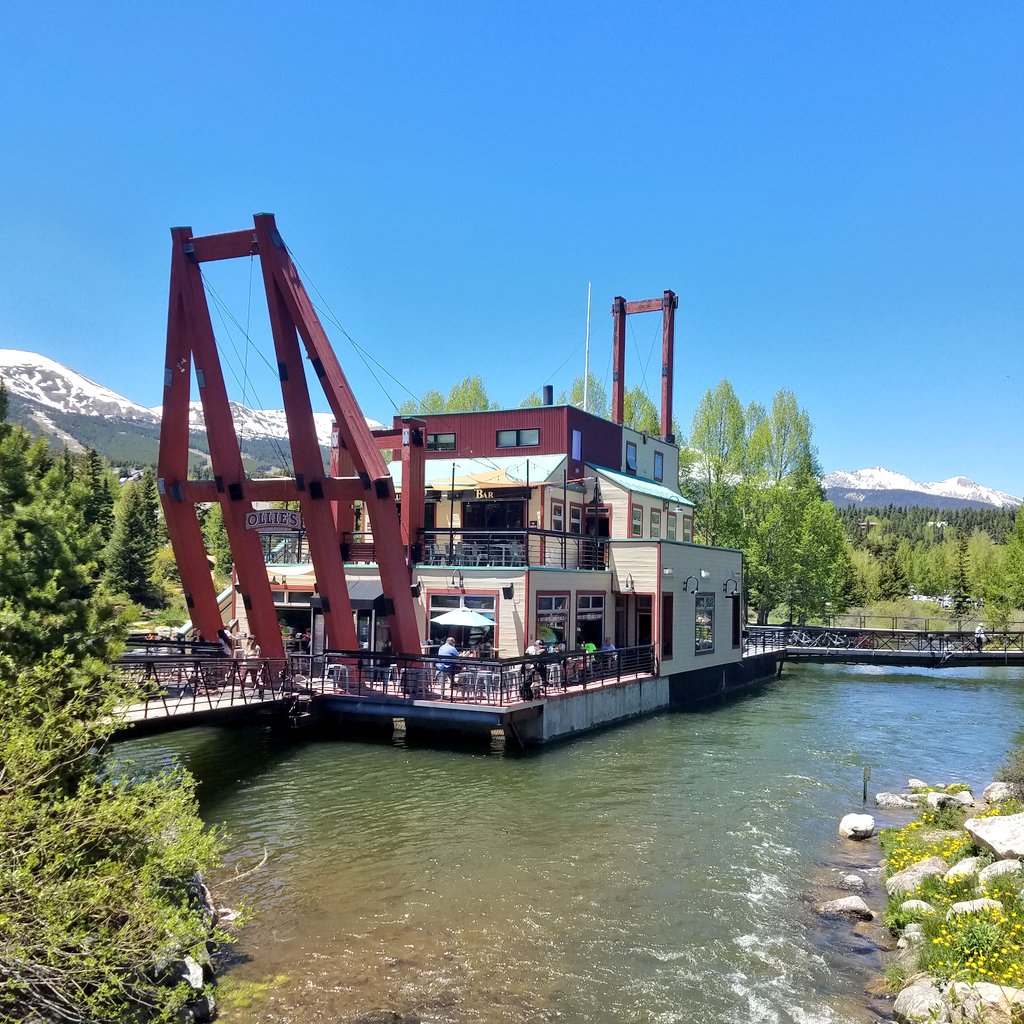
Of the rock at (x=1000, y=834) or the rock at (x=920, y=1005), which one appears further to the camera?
the rock at (x=1000, y=834)

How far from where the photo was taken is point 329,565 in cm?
2184

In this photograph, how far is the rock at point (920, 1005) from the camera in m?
A: 7.93

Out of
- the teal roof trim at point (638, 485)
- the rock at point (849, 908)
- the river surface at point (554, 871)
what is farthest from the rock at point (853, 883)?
the teal roof trim at point (638, 485)

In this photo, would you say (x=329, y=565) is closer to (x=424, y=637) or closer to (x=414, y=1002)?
(x=424, y=637)

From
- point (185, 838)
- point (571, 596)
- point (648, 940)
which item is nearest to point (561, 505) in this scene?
point (571, 596)

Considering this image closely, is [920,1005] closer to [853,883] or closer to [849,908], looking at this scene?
[849,908]

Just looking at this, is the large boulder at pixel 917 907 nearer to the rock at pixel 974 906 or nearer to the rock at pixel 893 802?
the rock at pixel 974 906

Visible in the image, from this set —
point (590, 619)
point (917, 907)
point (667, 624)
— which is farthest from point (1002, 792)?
point (590, 619)

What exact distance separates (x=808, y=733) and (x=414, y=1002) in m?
19.4

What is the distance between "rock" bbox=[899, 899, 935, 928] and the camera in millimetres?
10500

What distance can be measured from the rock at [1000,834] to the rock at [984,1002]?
3.76 m

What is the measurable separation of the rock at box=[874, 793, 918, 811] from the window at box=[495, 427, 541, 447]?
17.8 meters

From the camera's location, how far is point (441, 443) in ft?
109

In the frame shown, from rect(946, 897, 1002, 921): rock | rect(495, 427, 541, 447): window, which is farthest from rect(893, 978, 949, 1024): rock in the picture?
rect(495, 427, 541, 447): window
